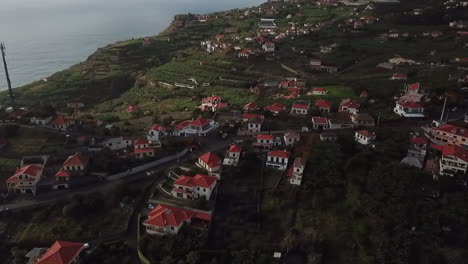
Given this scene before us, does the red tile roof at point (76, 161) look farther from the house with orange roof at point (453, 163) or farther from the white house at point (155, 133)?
the house with orange roof at point (453, 163)

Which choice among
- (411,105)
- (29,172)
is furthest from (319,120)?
(29,172)

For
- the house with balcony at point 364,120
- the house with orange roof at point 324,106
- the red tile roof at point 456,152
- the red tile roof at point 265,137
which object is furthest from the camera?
the house with orange roof at point 324,106

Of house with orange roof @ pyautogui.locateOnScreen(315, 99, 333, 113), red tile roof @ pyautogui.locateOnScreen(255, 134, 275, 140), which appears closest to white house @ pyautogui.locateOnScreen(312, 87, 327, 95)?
house with orange roof @ pyautogui.locateOnScreen(315, 99, 333, 113)

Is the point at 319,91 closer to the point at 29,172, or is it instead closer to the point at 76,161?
the point at 76,161

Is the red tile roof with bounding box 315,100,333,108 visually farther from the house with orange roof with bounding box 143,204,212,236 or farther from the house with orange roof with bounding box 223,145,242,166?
the house with orange roof with bounding box 143,204,212,236

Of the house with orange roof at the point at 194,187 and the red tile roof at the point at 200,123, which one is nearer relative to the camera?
the house with orange roof at the point at 194,187

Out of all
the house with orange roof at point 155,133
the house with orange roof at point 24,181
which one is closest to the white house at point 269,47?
the house with orange roof at point 155,133

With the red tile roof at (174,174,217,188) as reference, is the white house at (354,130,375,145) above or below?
above
